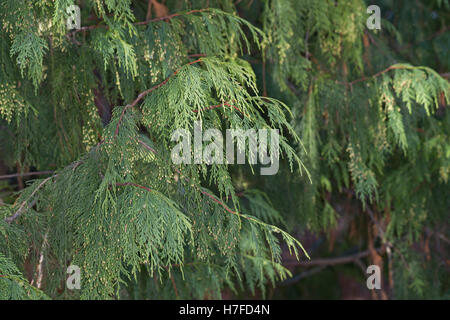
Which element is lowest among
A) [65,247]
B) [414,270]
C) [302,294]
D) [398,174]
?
[302,294]

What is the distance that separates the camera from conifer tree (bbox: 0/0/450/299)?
5.78 ft

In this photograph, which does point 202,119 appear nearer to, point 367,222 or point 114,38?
point 114,38

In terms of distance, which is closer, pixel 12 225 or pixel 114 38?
pixel 12 225

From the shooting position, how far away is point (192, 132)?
Result: 1.79 metres

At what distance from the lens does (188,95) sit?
69.1 inches

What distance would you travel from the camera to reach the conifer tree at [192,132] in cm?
176

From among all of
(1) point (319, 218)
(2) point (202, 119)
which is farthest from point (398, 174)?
(2) point (202, 119)

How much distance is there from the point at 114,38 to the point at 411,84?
4.76ft

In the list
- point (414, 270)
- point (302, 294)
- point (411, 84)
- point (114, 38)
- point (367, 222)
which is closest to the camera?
point (114, 38)

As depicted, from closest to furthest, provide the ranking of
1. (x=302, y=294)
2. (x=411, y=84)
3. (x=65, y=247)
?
(x=65, y=247), (x=411, y=84), (x=302, y=294)

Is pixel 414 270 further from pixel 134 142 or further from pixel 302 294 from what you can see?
pixel 134 142
